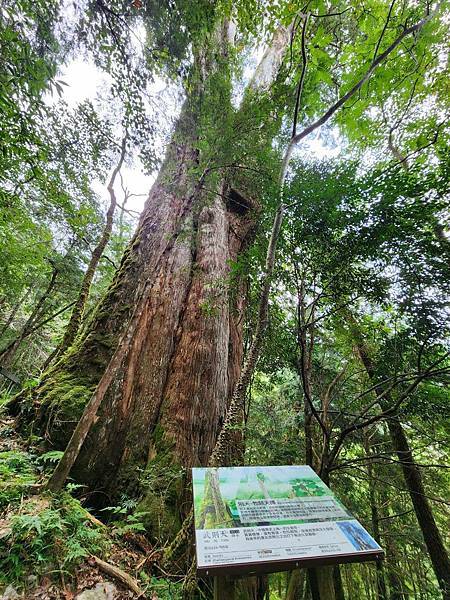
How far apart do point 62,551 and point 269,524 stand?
1304mm

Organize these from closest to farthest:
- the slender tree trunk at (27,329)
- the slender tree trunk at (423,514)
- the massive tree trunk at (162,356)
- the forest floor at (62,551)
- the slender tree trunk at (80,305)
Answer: the forest floor at (62,551), the massive tree trunk at (162,356), the slender tree trunk at (423,514), the slender tree trunk at (80,305), the slender tree trunk at (27,329)

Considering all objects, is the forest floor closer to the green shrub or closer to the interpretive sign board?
the green shrub

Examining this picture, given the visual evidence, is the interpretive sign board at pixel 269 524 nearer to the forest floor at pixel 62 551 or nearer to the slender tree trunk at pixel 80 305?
the forest floor at pixel 62 551

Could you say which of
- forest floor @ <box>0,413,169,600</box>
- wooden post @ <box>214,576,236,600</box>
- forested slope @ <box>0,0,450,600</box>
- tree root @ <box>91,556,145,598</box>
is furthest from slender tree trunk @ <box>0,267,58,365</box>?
wooden post @ <box>214,576,236,600</box>

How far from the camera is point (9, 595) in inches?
55.0

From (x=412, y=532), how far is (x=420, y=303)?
5.35m

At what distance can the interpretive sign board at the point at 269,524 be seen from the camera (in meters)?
1.27

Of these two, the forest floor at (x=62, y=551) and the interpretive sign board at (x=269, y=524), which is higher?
the interpretive sign board at (x=269, y=524)

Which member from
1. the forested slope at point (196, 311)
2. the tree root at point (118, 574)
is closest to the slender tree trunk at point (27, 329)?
the forested slope at point (196, 311)

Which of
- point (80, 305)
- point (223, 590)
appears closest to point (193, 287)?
point (80, 305)

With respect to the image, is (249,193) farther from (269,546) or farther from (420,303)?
(269,546)

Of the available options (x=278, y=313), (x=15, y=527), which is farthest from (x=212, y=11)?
(x=15, y=527)

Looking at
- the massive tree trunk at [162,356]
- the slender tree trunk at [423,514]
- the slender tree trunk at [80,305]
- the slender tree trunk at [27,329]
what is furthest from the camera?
the slender tree trunk at [27,329]

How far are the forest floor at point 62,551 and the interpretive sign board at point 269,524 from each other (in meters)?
0.82
